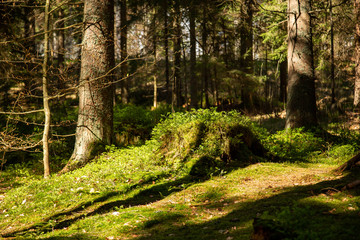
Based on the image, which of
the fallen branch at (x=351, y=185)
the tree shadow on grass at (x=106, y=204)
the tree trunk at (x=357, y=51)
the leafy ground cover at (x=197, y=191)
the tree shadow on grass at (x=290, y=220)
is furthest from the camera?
the tree trunk at (x=357, y=51)

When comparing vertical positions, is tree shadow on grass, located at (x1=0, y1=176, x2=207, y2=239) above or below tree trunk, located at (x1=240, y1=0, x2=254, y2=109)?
below

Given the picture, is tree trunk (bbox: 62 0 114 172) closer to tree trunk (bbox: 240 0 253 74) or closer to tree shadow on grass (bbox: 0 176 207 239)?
tree shadow on grass (bbox: 0 176 207 239)

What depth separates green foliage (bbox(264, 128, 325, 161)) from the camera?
745cm

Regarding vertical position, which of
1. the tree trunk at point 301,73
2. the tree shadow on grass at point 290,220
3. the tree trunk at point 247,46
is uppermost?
the tree trunk at point 247,46

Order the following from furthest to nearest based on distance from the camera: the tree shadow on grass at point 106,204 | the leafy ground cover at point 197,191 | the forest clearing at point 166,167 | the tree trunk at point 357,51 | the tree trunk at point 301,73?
the tree trunk at point 357,51, the tree trunk at point 301,73, the tree shadow on grass at point 106,204, the forest clearing at point 166,167, the leafy ground cover at point 197,191

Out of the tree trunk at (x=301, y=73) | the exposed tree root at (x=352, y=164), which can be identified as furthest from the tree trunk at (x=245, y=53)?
the exposed tree root at (x=352, y=164)

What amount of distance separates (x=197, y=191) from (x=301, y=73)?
6.55 meters

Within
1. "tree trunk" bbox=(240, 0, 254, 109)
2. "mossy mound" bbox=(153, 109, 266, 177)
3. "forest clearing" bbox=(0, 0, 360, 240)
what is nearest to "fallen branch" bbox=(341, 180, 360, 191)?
"forest clearing" bbox=(0, 0, 360, 240)

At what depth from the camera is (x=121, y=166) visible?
6625mm

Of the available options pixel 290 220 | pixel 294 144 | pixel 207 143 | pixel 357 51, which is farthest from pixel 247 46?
pixel 290 220

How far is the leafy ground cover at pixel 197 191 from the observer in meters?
3.13

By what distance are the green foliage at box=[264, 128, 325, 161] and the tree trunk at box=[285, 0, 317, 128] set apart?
2.00 feet

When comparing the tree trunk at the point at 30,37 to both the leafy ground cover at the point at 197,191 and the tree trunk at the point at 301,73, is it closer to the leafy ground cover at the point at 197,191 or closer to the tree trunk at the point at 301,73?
the leafy ground cover at the point at 197,191

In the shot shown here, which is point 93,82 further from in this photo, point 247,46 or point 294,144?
point 247,46
